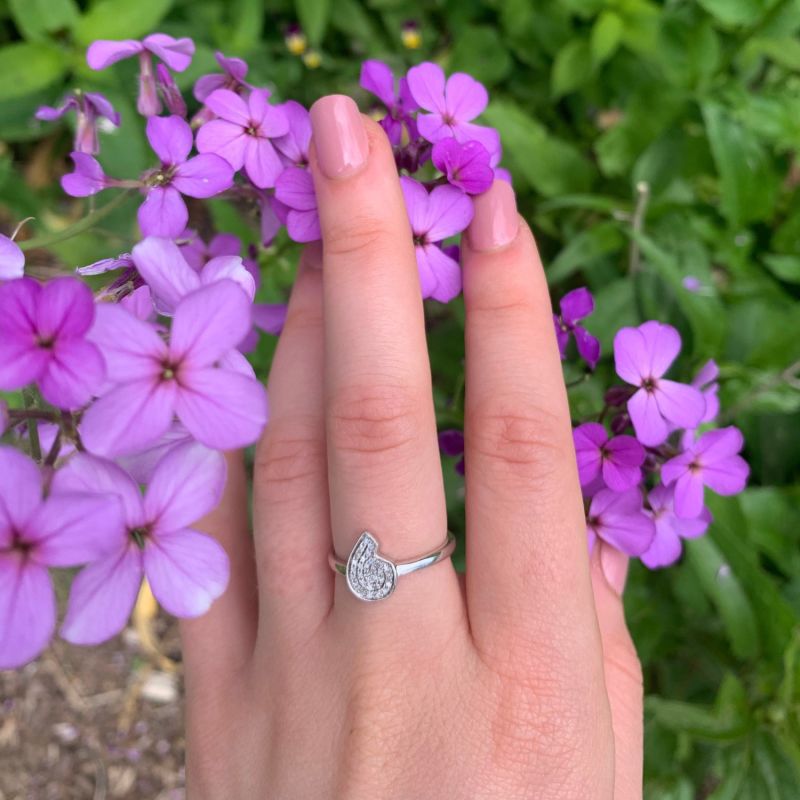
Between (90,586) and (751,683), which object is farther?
(751,683)

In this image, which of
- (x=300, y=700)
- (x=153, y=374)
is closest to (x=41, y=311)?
(x=153, y=374)

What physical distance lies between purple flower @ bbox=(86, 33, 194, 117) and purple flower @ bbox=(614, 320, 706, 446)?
665 mm

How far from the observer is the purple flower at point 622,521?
0.96 m

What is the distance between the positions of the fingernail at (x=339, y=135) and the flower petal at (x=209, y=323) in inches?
11.6

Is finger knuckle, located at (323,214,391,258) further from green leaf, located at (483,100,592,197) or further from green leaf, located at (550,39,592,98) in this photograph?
green leaf, located at (550,39,592,98)

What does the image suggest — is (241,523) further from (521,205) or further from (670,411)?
(521,205)

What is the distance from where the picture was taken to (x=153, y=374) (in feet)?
2.16

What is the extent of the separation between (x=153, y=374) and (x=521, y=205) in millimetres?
1506

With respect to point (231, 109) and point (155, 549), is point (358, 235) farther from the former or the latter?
point (155, 549)

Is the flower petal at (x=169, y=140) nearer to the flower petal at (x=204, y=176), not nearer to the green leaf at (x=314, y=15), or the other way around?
the flower petal at (x=204, y=176)

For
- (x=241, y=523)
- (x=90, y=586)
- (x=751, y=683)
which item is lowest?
(x=751, y=683)

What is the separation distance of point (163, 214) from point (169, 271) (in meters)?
0.16

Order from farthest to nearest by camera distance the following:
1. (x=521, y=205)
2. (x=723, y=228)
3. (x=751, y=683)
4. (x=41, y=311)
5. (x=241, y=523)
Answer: (x=521, y=205), (x=723, y=228), (x=751, y=683), (x=241, y=523), (x=41, y=311)

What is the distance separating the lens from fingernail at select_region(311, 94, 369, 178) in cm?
88
